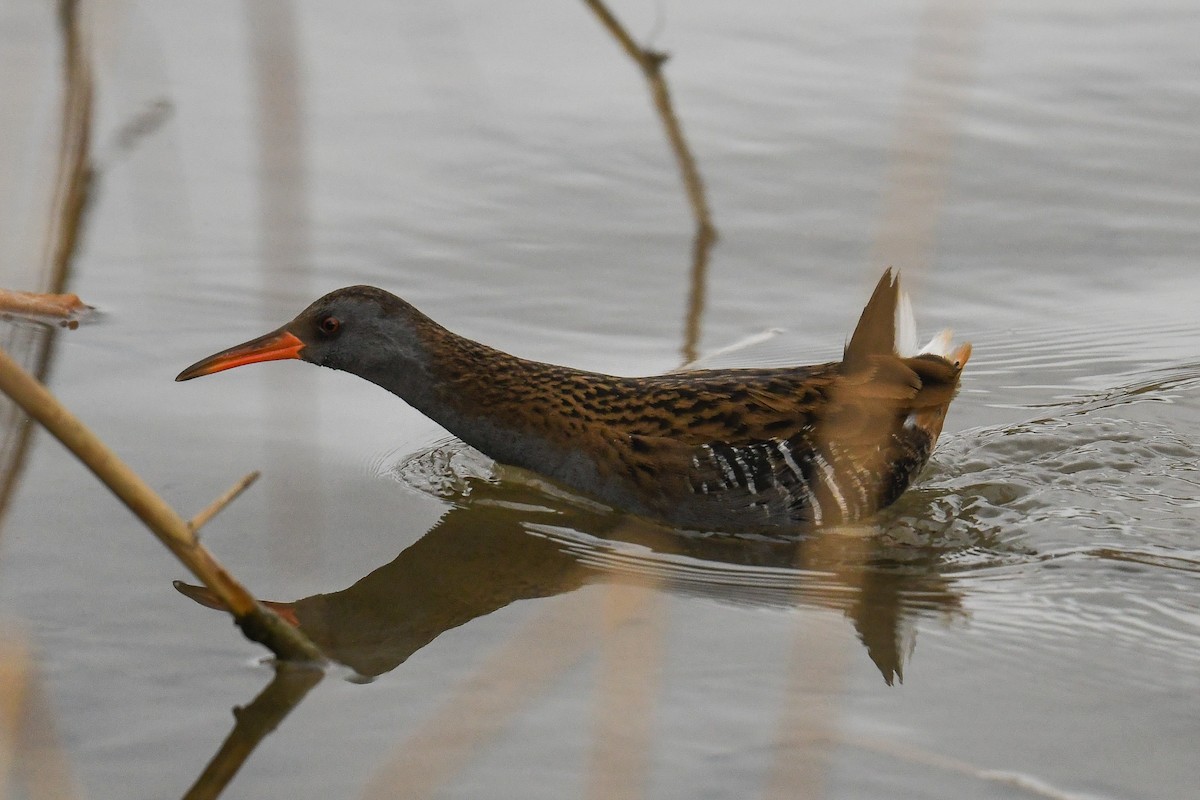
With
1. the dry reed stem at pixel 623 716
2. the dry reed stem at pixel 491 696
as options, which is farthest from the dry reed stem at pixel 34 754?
the dry reed stem at pixel 623 716

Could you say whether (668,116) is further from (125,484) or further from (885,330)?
(125,484)

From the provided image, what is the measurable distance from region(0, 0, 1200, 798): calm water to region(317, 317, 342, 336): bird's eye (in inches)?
10.4

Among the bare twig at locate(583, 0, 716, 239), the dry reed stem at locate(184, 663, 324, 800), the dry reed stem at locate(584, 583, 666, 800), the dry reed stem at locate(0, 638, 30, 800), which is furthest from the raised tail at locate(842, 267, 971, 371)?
the dry reed stem at locate(0, 638, 30, 800)

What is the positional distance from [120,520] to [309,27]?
4.28 metres

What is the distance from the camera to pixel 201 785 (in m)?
3.31

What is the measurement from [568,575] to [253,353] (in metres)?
1.19

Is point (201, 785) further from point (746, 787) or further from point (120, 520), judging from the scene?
point (120, 520)

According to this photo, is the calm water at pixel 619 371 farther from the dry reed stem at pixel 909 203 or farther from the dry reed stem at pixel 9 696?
the dry reed stem at pixel 9 696

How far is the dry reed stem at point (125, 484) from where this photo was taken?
2.57 m

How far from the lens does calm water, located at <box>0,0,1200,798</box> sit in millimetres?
3465

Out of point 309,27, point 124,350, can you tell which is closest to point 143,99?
point 309,27

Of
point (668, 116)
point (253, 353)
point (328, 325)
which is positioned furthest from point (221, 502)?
A: point (668, 116)

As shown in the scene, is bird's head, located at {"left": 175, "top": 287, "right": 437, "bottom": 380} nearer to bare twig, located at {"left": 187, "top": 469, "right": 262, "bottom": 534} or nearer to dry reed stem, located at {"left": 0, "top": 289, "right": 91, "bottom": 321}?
dry reed stem, located at {"left": 0, "top": 289, "right": 91, "bottom": 321}

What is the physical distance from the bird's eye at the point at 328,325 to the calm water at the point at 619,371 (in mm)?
263
